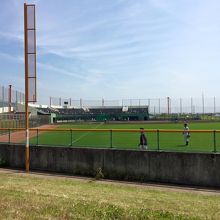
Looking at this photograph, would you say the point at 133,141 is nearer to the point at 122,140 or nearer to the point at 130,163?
the point at 122,140

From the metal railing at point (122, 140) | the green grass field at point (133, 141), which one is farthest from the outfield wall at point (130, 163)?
the green grass field at point (133, 141)

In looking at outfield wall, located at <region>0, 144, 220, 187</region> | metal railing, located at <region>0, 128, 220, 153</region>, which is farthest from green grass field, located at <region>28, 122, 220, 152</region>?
outfield wall, located at <region>0, 144, 220, 187</region>

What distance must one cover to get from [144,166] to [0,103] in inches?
2124

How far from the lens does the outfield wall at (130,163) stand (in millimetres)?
14023

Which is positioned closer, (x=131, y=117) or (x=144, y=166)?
(x=144, y=166)

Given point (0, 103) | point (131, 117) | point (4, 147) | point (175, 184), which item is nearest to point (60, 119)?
point (131, 117)

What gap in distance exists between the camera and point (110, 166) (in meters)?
15.8

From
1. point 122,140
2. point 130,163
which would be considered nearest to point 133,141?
point 122,140

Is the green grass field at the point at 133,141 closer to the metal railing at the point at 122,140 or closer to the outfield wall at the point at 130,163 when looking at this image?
the metal railing at the point at 122,140

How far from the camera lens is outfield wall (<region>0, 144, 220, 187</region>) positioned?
14023mm

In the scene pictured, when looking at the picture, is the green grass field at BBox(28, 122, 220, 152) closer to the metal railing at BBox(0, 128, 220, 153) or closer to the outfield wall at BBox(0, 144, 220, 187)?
the metal railing at BBox(0, 128, 220, 153)

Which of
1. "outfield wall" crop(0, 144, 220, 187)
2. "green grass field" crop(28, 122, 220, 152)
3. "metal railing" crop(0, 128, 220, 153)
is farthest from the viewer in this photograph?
"green grass field" crop(28, 122, 220, 152)

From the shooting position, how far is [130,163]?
1541cm

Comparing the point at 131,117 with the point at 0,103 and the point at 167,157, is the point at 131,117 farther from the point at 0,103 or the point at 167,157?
the point at 167,157
